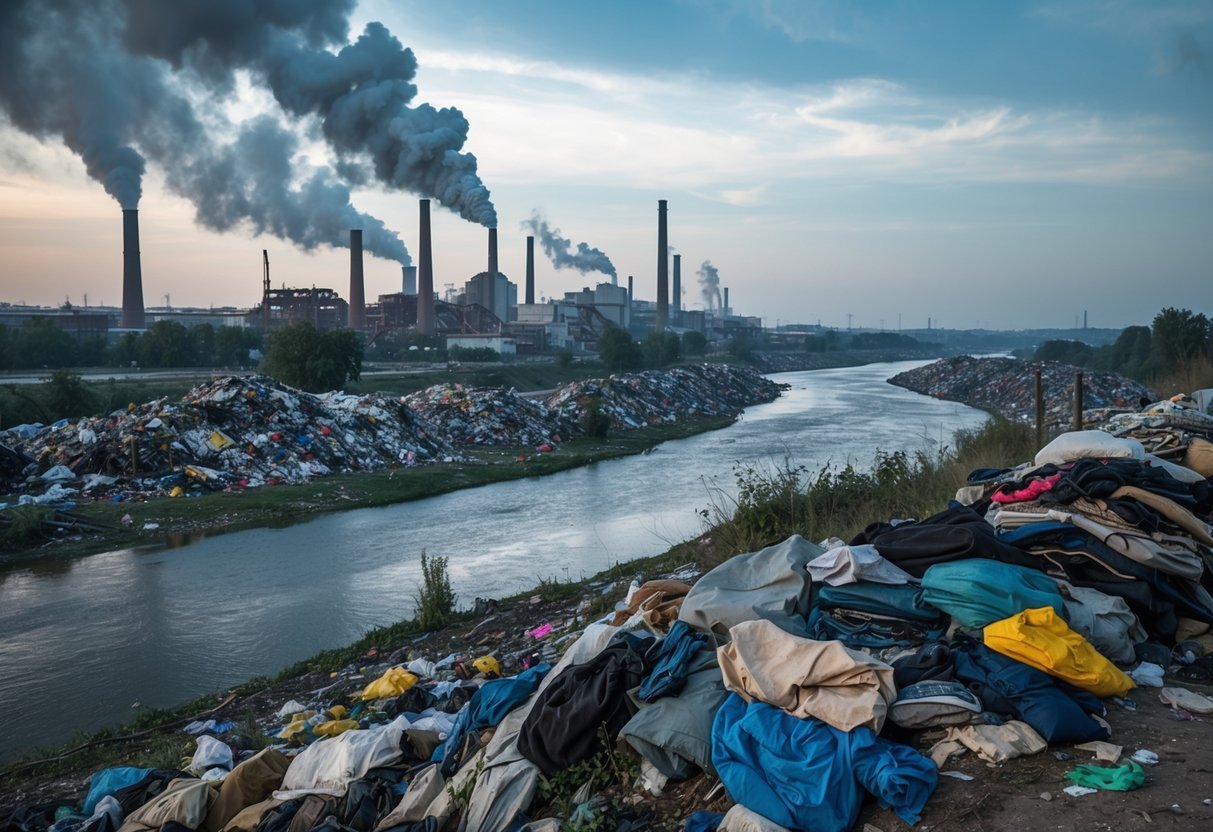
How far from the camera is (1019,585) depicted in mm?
4031

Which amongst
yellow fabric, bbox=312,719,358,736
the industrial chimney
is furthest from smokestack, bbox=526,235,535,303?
yellow fabric, bbox=312,719,358,736

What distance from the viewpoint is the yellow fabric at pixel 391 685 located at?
5992mm

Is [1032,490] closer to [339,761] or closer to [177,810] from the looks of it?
[339,761]

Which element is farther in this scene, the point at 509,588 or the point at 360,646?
the point at 509,588

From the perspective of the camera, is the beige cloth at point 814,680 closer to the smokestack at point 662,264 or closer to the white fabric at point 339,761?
the white fabric at point 339,761

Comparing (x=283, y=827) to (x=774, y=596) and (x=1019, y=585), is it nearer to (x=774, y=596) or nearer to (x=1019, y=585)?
(x=774, y=596)

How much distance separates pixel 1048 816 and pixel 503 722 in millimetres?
2337

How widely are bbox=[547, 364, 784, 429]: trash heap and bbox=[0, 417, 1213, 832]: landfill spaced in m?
23.0

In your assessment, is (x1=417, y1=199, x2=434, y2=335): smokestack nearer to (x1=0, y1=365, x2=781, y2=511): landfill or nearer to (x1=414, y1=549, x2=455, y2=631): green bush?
(x1=0, y1=365, x2=781, y2=511): landfill

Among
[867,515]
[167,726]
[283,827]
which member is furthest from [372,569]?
[283,827]

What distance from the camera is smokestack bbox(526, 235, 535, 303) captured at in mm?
67625

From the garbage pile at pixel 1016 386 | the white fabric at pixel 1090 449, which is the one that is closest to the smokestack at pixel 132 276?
the garbage pile at pixel 1016 386

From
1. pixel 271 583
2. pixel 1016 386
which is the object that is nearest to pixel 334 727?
pixel 271 583

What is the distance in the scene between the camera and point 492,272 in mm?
57656
